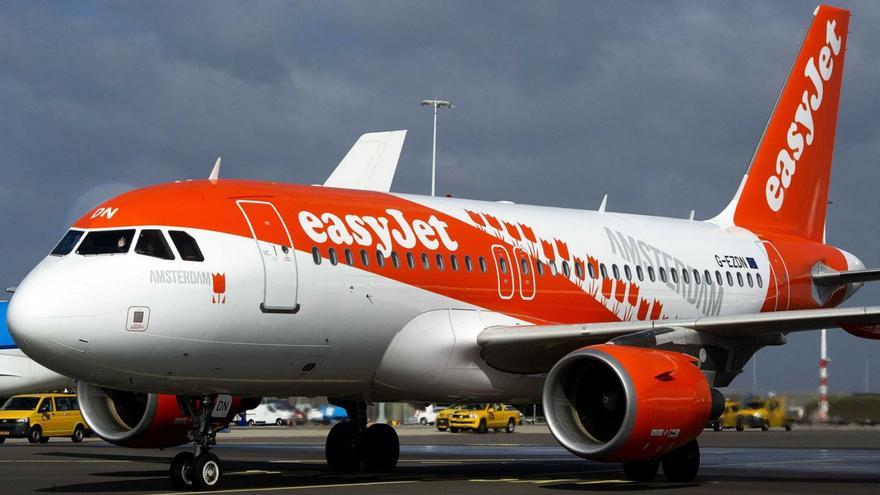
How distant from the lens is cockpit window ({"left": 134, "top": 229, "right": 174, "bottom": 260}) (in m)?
18.6

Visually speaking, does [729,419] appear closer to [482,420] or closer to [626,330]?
[482,420]

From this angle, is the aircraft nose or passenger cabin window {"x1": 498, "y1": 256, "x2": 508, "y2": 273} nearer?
the aircraft nose

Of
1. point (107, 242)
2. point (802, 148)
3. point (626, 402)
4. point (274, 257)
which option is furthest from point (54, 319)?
point (802, 148)

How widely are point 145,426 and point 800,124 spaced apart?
17.8 meters

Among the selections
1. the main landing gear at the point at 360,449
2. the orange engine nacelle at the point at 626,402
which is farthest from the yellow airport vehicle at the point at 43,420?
the orange engine nacelle at the point at 626,402

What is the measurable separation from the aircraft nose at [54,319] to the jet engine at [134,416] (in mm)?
4198

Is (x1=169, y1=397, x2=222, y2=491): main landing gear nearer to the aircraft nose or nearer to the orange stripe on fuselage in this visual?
the aircraft nose

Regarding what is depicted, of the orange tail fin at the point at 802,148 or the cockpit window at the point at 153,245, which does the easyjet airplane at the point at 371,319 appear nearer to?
the cockpit window at the point at 153,245

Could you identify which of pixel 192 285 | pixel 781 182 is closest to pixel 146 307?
pixel 192 285

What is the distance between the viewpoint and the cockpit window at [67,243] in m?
18.9

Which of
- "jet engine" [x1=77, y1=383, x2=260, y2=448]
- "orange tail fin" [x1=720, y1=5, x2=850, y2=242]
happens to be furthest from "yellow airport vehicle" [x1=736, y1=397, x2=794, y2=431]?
"jet engine" [x1=77, y1=383, x2=260, y2=448]

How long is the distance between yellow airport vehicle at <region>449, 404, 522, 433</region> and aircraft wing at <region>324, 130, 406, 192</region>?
32.6 meters

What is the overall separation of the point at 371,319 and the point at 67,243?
4.66 m

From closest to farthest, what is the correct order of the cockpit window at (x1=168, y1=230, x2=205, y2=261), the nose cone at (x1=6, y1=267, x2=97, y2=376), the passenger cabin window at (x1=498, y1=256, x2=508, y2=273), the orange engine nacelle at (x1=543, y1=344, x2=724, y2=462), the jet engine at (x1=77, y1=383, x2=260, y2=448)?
1. the nose cone at (x1=6, y1=267, x2=97, y2=376)
2. the cockpit window at (x1=168, y1=230, x2=205, y2=261)
3. the orange engine nacelle at (x1=543, y1=344, x2=724, y2=462)
4. the jet engine at (x1=77, y1=383, x2=260, y2=448)
5. the passenger cabin window at (x1=498, y1=256, x2=508, y2=273)
